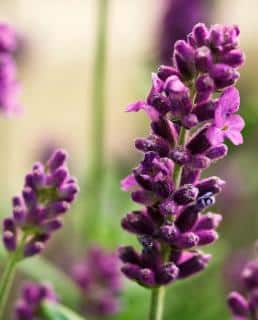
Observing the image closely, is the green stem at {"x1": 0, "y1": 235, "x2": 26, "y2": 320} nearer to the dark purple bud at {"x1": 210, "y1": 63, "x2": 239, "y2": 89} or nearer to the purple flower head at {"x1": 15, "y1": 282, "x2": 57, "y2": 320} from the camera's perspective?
the purple flower head at {"x1": 15, "y1": 282, "x2": 57, "y2": 320}

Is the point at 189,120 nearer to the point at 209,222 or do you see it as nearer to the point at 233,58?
the point at 233,58

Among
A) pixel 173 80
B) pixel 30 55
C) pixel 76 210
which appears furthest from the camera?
pixel 30 55

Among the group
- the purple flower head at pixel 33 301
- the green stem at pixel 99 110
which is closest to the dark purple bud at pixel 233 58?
the purple flower head at pixel 33 301

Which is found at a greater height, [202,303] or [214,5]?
[214,5]

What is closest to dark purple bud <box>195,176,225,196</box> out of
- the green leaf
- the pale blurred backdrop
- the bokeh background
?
the green leaf

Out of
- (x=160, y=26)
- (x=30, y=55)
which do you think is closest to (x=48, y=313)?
(x=160, y=26)

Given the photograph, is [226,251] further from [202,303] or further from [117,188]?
[117,188]

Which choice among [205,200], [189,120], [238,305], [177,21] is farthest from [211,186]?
[177,21]
